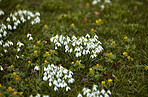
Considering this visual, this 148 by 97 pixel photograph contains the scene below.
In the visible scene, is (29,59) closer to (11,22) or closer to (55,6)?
(11,22)

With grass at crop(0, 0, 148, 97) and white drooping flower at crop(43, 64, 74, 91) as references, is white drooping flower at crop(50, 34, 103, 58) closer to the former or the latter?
grass at crop(0, 0, 148, 97)

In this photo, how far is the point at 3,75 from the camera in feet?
8.38

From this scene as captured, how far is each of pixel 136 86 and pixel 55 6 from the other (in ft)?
9.57

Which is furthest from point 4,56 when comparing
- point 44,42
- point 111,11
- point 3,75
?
point 111,11

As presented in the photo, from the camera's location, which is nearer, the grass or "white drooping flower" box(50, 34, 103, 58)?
the grass

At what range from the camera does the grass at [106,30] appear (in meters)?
2.41

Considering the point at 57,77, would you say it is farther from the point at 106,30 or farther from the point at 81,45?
the point at 106,30

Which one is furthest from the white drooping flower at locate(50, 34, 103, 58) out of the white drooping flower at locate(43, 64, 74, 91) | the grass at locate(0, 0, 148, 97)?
the white drooping flower at locate(43, 64, 74, 91)

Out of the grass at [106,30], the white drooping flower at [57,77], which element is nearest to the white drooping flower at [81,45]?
the grass at [106,30]

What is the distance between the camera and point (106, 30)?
A: 11.0ft

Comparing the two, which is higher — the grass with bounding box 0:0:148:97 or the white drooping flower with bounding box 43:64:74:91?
the grass with bounding box 0:0:148:97

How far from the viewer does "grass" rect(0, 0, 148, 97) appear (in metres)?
2.41

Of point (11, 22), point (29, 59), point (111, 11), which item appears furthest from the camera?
point (111, 11)

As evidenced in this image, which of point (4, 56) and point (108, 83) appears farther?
point (4, 56)
